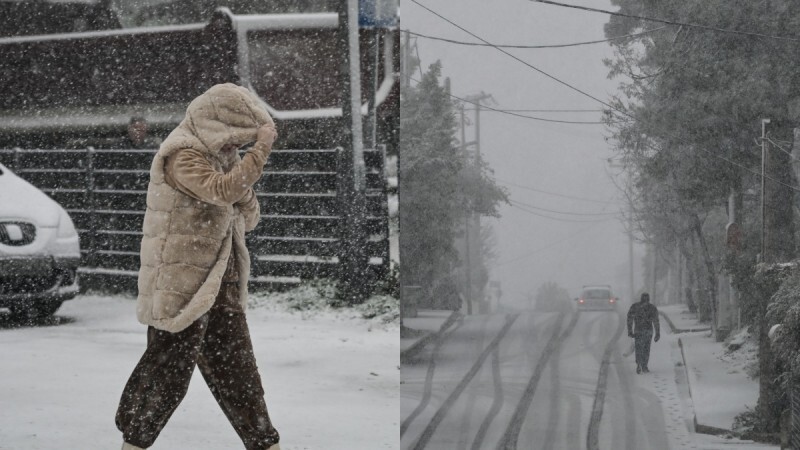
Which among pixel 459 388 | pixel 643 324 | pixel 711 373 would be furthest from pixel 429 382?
pixel 711 373

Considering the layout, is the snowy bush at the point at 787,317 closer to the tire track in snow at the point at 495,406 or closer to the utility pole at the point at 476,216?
the tire track in snow at the point at 495,406

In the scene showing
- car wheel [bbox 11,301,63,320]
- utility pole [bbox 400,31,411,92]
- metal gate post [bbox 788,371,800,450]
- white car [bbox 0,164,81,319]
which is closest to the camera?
metal gate post [bbox 788,371,800,450]

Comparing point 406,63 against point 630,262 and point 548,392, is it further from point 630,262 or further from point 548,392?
point 548,392

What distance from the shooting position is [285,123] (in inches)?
138

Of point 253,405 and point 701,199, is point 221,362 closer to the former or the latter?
point 253,405

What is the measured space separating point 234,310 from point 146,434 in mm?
380

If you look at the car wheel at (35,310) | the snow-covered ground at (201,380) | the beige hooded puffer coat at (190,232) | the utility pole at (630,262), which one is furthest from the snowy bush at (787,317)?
the car wheel at (35,310)

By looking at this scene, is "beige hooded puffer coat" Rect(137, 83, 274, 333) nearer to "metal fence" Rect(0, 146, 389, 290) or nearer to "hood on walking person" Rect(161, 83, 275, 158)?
"hood on walking person" Rect(161, 83, 275, 158)

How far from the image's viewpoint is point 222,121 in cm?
265

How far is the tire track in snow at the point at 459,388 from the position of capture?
218cm

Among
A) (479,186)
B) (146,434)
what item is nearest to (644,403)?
(479,186)

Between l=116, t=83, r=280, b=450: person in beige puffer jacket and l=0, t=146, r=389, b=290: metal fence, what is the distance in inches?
34.3

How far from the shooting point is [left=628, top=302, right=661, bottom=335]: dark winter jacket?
2051mm

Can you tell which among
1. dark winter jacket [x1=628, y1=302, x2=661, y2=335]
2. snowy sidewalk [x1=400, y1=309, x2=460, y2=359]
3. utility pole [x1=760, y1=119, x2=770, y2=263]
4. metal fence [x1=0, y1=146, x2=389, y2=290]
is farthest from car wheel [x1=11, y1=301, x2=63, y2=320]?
utility pole [x1=760, y1=119, x2=770, y2=263]
